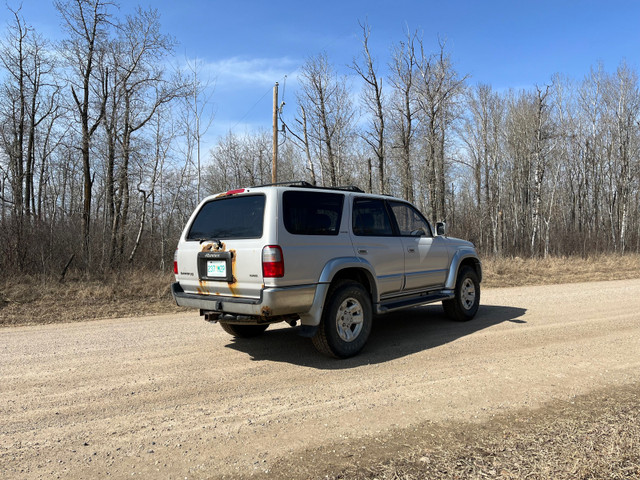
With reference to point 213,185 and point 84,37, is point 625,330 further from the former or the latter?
point 213,185

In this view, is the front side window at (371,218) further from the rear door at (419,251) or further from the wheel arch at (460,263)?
the wheel arch at (460,263)

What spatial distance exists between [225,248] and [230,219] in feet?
1.38

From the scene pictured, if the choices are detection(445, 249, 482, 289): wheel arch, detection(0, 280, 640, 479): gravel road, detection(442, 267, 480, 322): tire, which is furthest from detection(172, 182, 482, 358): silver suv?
detection(442, 267, 480, 322): tire

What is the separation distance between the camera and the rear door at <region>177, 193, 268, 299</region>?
4621 millimetres

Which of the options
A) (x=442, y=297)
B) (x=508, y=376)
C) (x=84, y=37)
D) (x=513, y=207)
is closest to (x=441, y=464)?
(x=508, y=376)

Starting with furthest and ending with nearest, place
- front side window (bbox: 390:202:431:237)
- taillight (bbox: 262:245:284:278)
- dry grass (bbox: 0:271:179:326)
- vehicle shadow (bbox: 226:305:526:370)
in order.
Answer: dry grass (bbox: 0:271:179:326) < front side window (bbox: 390:202:431:237) < vehicle shadow (bbox: 226:305:526:370) < taillight (bbox: 262:245:284:278)

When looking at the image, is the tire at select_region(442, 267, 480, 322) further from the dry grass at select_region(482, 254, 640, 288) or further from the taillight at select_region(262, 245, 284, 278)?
the dry grass at select_region(482, 254, 640, 288)

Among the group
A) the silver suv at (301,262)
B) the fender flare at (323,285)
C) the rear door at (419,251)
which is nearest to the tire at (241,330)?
the silver suv at (301,262)

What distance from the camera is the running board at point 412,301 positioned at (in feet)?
18.5

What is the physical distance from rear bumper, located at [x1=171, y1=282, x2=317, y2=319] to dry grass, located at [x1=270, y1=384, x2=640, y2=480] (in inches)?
67.7

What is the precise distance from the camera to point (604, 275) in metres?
15.6

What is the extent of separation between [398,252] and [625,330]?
3916 millimetres

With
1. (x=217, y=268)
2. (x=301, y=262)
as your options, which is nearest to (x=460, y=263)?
(x=301, y=262)

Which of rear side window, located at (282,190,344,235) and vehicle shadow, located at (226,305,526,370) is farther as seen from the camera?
vehicle shadow, located at (226,305,526,370)
